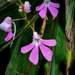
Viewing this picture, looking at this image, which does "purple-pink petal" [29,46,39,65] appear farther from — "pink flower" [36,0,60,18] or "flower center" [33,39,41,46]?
"pink flower" [36,0,60,18]

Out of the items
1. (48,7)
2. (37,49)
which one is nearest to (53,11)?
(48,7)

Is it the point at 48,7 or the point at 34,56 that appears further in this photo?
the point at 48,7

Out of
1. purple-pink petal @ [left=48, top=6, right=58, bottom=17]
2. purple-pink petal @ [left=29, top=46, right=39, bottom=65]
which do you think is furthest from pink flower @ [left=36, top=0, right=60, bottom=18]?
purple-pink petal @ [left=29, top=46, right=39, bottom=65]

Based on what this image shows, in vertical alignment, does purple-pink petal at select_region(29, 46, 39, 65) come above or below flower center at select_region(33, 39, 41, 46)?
below

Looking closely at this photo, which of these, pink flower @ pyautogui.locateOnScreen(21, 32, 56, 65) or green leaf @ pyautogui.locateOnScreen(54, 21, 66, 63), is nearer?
pink flower @ pyautogui.locateOnScreen(21, 32, 56, 65)

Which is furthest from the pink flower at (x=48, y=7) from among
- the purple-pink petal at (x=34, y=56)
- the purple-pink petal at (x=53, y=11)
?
the purple-pink petal at (x=34, y=56)

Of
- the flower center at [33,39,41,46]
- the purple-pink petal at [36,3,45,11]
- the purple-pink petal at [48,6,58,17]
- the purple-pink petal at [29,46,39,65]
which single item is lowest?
the purple-pink petal at [29,46,39,65]

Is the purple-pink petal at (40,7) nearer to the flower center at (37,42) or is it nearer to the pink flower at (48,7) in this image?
the pink flower at (48,7)

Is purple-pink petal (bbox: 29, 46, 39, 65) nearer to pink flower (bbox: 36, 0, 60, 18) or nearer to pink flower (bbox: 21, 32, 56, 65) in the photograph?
pink flower (bbox: 21, 32, 56, 65)

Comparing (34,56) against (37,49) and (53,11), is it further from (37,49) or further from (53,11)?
(53,11)

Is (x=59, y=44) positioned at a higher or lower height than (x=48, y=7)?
lower

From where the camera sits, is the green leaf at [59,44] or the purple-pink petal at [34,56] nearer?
the purple-pink petal at [34,56]

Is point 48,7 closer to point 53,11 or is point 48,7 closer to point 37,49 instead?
point 53,11

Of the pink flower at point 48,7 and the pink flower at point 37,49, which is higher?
the pink flower at point 48,7
